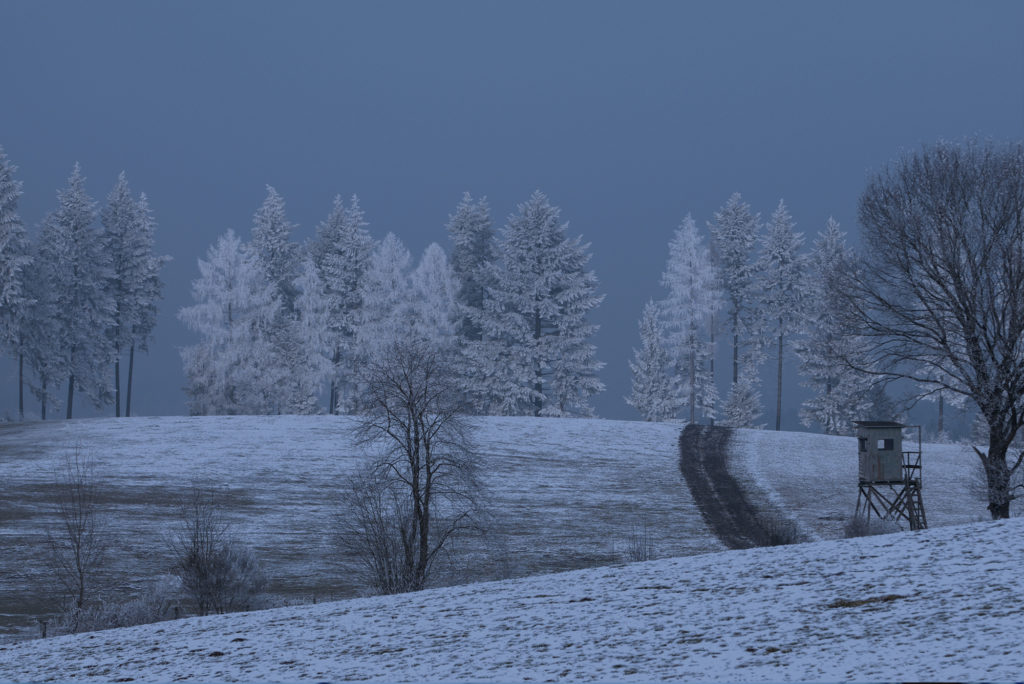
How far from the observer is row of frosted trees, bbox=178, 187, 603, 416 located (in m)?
55.5

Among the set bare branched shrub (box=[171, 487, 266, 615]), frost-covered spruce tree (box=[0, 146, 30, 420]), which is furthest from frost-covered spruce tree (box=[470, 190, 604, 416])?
bare branched shrub (box=[171, 487, 266, 615])

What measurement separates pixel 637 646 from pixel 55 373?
53.6 metres

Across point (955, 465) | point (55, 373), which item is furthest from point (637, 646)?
point (55, 373)

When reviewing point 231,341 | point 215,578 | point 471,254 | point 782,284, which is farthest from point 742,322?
point 215,578

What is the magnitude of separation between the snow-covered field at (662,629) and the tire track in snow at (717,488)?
674 inches

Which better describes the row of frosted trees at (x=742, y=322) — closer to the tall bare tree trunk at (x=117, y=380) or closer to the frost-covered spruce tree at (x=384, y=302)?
the frost-covered spruce tree at (x=384, y=302)

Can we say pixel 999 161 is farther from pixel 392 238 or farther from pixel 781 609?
pixel 392 238

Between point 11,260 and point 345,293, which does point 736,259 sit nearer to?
point 345,293

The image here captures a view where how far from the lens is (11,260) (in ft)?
170

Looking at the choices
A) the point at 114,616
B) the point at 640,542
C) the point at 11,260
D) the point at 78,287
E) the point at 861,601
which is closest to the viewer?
the point at 861,601

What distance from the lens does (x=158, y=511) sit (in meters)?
32.5

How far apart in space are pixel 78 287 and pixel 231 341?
10632mm

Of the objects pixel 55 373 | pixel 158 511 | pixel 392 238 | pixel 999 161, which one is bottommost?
pixel 158 511

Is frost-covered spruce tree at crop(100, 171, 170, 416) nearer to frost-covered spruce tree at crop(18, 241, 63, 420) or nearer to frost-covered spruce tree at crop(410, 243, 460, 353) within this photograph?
frost-covered spruce tree at crop(18, 241, 63, 420)
